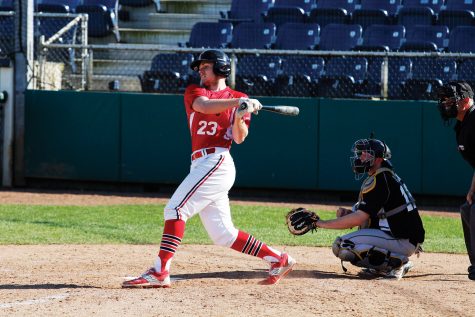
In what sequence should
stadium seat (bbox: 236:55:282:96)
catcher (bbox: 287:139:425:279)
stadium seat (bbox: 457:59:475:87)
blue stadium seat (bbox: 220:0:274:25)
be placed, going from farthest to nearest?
1. blue stadium seat (bbox: 220:0:274:25)
2. stadium seat (bbox: 236:55:282:96)
3. stadium seat (bbox: 457:59:475:87)
4. catcher (bbox: 287:139:425:279)

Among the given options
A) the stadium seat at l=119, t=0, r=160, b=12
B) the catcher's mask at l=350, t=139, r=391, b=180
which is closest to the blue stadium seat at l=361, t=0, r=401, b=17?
the stadium seat at l=119, t=0, r=160, b=12

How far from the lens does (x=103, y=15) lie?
17016 mm

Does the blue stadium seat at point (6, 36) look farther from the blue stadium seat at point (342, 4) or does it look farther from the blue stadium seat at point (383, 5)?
the blue stadium seat at point (383, 5)

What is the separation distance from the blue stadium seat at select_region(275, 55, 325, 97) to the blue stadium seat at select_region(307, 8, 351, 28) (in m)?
2.14

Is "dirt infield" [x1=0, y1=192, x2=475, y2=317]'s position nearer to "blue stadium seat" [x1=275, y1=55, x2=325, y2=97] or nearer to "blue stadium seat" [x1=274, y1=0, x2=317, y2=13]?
"blue stadium seat" [x1=275, y1=55, x2=325, y2=97]

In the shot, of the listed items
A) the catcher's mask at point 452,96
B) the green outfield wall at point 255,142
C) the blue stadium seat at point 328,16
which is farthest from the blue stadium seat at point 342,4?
the catcher's mask at point 452,96

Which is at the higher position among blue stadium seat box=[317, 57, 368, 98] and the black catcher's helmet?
the black catcher's helmet

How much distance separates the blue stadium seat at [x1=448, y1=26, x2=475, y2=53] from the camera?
1430cm

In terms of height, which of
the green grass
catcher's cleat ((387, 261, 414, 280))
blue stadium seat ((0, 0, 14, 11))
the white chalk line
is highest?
blue stadium seat ((0, 0, 14, 11))

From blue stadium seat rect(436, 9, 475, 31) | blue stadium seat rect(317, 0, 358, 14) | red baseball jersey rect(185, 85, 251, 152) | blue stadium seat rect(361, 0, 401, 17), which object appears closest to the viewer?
red baseball jersey rect(185, 85, 251, 152)

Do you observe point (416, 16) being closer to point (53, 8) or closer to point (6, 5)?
point (53, 8)

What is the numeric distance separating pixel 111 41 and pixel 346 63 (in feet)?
18.8

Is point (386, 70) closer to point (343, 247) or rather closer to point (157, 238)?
point (157, 238)

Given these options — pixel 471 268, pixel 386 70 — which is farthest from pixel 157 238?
pixel 386 70
